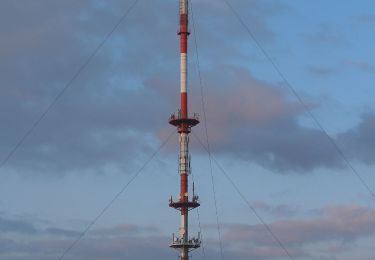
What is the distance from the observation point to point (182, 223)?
→ 121m

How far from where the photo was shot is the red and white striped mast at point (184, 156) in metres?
120

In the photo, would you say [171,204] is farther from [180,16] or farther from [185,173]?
[180,16]

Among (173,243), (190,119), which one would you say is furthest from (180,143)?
(173,243)

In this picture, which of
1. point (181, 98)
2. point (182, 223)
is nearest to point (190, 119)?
point (181, 98)

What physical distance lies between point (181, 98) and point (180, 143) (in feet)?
14.9

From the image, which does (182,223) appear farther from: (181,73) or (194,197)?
(181,73)

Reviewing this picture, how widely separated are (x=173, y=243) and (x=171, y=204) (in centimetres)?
390

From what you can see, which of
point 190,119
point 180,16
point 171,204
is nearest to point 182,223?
point 171,204

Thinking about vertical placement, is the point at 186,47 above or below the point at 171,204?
above

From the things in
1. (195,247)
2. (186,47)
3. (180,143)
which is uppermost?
(186,47)

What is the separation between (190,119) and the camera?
121688 mm

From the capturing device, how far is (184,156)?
4781 inches

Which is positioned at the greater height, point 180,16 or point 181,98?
point 180,16

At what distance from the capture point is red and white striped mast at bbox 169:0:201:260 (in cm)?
12025
